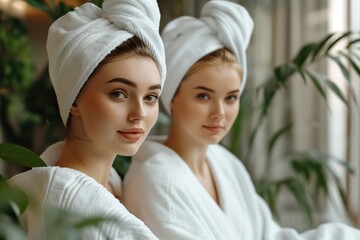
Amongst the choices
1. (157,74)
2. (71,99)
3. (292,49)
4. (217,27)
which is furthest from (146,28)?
(292,49)

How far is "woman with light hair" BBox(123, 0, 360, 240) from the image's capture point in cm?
145

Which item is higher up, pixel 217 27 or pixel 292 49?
pixel 217 27

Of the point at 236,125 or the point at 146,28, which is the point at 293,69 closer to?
the point at 236,125

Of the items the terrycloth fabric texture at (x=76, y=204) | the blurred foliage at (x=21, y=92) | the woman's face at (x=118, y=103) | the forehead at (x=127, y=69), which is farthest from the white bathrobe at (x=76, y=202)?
the blurred foliage at (x=21, y=92)

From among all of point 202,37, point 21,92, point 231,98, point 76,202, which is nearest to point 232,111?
point 231,98

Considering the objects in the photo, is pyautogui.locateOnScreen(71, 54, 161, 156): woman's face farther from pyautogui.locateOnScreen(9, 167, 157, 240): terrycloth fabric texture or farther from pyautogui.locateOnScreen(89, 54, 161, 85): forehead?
pyautogui.locateOnScreen(9, 167, 157, 240): terrycloth fabric texture

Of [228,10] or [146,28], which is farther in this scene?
[228,10]

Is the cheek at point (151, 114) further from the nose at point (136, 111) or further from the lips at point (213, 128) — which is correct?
the lips at point (213, 128)

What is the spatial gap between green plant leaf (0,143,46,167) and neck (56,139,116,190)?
95 mm

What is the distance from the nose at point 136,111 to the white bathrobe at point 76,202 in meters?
0.15

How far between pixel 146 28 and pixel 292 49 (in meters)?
1.73

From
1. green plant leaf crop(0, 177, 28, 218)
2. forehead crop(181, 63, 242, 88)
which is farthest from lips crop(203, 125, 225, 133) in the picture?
green plant leaf crop(0, 177, 28, 218)

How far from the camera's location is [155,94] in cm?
133

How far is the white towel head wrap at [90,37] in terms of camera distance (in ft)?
4.08
